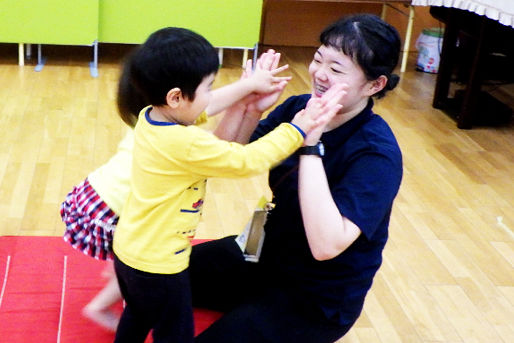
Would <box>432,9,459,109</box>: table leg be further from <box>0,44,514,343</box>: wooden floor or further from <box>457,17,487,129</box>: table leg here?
<box>457,17,487,129</box>: table leg

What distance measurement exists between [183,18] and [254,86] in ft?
10.3

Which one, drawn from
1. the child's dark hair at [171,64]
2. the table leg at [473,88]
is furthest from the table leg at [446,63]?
the child's dark hair at [171,64]

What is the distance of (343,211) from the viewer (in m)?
1.55

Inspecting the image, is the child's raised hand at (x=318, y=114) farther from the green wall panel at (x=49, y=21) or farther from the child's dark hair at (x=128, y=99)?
the green wall panel at (x=49, y=21)

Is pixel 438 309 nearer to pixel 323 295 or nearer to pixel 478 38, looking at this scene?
pixel 323 295

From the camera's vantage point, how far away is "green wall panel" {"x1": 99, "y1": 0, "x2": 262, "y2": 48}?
466 cm

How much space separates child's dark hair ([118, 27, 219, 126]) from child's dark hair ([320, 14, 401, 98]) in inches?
12.4

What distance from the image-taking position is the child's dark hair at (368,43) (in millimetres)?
1570

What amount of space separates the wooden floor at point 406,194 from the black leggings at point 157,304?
69 cm

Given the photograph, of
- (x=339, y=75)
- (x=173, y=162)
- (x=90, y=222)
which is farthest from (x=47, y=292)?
(x=339, y=75)

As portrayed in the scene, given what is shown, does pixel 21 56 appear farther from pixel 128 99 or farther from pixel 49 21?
pixel 128 99

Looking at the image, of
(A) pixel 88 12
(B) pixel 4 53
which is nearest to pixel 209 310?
(A) pixel 88 12

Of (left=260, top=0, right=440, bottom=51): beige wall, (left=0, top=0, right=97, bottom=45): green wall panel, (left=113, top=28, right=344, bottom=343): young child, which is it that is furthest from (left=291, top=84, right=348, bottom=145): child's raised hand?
(left=260, top=0, right=440, bottom=51): beige wall

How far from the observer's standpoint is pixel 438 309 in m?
2.31
